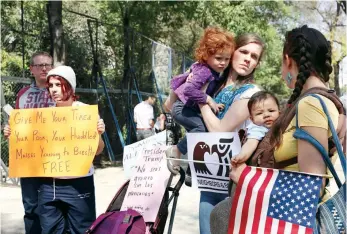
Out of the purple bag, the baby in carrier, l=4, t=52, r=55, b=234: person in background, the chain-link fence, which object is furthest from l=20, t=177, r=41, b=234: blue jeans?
the chain-link fence

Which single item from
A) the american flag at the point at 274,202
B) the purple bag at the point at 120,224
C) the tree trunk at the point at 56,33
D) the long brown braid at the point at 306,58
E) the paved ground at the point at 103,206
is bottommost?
the paved ground at the point at 103,206

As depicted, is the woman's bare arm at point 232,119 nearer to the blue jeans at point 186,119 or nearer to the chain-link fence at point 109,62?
the blue jeans at point 186,119

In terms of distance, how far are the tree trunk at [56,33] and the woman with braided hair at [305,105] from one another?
8.34 meters

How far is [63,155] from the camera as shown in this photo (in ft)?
12.7

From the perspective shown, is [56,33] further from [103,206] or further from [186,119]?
[186,119]

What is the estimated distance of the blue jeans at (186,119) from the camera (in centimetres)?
354

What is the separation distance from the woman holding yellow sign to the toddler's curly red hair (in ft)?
3.23

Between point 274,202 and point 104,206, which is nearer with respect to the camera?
point 274,202

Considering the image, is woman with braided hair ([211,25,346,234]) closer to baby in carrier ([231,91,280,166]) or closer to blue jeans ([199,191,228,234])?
baby in carrier ([231,91,280,166])

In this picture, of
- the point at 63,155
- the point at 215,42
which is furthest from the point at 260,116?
the point at 63,155

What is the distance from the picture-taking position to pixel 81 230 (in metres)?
3.87

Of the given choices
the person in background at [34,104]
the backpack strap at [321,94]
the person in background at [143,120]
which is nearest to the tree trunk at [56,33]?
the person in background at [143,120]

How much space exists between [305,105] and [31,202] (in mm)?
2587

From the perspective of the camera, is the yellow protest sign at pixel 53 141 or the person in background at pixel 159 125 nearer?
the yellow protest sign at pixel 53 141
